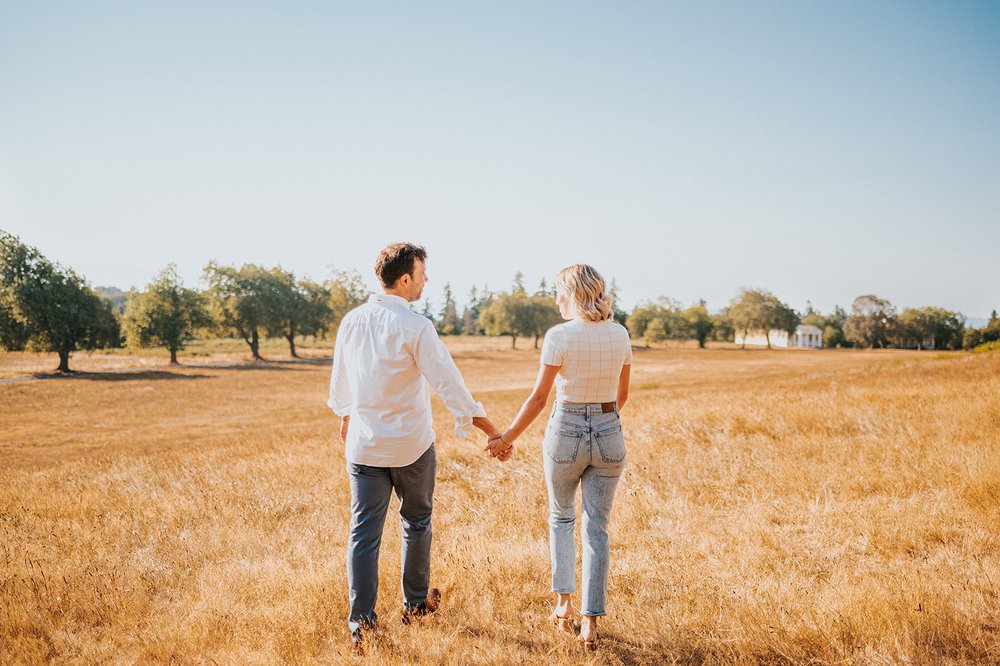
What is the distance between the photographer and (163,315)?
5206cm

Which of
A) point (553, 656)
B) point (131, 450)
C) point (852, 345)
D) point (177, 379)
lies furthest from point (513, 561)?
point (852, 345)

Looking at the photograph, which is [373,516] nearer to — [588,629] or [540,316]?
[588,629]

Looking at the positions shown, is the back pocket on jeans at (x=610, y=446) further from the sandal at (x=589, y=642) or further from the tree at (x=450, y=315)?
the tree at (x=450, y=315)

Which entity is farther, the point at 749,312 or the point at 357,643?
the point at 749,312

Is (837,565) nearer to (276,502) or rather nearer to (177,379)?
(276,502)

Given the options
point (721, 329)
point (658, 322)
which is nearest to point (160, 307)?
point (658, 322)

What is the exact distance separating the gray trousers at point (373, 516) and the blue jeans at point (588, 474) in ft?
2.88

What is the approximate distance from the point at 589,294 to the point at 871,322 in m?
119

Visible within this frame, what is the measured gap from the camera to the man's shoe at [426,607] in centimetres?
371

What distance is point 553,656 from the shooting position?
10.7 feet

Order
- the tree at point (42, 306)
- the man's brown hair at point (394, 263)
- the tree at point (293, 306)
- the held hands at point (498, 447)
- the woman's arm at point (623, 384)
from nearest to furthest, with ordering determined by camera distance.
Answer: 1. the man's brown hair at point (394, 263)
2. the held hands at point (498, 447)
3. the woman's arm at point (623, 384)
4. the tree at point (42, 306)
5. the tree at point (293, 306)

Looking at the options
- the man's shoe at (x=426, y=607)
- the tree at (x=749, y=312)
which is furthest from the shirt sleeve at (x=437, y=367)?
the tree at (x=749, y=312)

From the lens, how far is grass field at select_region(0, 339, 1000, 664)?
11.0ft

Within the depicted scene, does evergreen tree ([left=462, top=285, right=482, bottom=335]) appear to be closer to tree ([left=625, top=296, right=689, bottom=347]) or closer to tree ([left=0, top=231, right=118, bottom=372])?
tree ([left=625, top=296, right=689, bottom=347])
